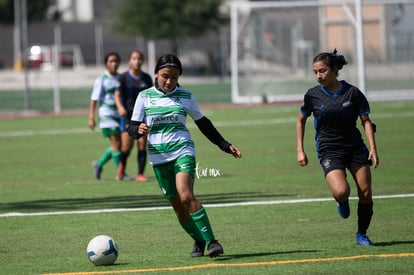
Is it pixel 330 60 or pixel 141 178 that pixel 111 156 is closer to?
pixel 141 178

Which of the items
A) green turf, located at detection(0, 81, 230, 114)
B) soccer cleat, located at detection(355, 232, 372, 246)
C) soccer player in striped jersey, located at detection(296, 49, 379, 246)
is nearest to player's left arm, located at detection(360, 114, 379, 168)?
soccer player in striped jersey, located at detection(296, 49, 379, 246)

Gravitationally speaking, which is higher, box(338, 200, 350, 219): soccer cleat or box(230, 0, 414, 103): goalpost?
box(230, 0, 414, 103): goalpost

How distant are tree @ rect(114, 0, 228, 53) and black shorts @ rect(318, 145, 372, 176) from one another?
5145 cm

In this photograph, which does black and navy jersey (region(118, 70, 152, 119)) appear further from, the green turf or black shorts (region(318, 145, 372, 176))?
the green turf

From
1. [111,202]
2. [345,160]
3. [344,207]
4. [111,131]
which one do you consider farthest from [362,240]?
[111,131]

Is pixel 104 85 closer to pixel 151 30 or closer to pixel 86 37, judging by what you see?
pixel 151 30

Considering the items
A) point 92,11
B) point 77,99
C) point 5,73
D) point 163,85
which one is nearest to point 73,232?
point 163,85

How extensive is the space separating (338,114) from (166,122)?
178 cm

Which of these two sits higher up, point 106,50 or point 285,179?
point 106,50

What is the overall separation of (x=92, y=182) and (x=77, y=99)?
27.6 meters

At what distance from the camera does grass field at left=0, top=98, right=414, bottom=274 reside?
9297 millimetres

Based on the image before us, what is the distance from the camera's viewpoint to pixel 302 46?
41.1 meters

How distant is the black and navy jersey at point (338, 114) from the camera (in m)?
10.1

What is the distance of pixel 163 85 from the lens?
975 cm
